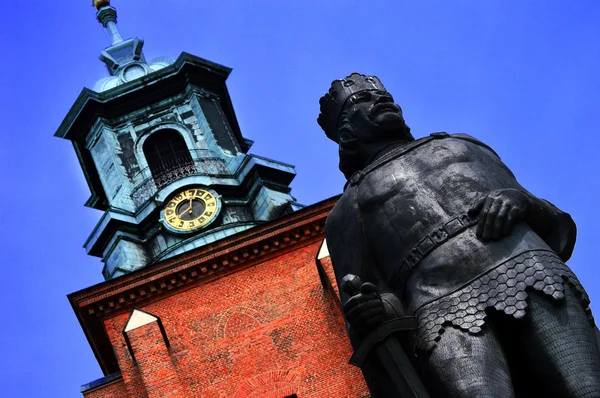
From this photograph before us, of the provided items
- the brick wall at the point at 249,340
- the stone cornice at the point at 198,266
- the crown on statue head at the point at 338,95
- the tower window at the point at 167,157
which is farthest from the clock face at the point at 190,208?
the crown on statue head at the point at 338,95

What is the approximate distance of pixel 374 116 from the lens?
6348 millimetres

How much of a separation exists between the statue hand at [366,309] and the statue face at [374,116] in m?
1.21

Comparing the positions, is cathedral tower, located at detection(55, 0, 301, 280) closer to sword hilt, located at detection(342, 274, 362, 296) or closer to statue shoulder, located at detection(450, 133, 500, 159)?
statue shoulder, located at detection(450, 133, 500, 159)

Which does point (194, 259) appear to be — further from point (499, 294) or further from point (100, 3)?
point (499, 294)

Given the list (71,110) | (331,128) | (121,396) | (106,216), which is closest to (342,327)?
(121,396)

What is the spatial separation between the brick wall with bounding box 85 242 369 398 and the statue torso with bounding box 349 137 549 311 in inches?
820

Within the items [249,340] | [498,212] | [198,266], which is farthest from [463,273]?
[198,266]

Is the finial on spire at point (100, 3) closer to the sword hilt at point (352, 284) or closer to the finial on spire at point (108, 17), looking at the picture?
the finial on spire at point (108, 17)

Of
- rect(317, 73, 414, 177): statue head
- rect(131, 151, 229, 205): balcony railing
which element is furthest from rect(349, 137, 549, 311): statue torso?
rect(131, 151, 229, 205): balcony railing

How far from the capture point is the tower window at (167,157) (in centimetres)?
3406

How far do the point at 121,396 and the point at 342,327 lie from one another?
5590 millimetres

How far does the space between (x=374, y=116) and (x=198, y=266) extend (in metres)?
23.7

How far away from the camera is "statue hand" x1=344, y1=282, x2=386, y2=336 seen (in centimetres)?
534

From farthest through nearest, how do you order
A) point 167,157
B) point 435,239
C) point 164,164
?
point 167,157
point 164,164
point 435,239
